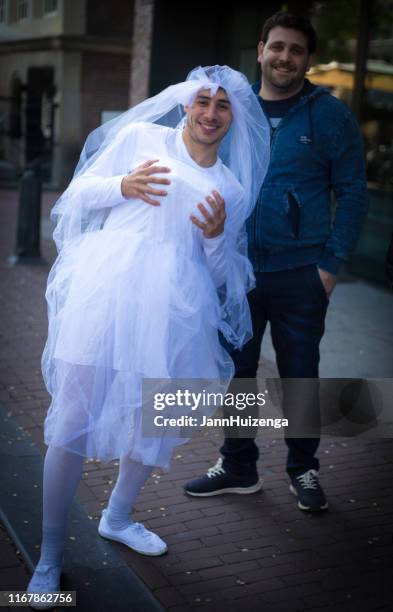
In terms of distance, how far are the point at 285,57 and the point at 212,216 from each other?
1.03 metres

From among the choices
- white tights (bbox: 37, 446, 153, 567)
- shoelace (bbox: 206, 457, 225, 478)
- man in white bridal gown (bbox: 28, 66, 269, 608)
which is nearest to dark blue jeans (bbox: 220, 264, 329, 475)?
shoelace (bbox: 206, 457, 225, 478)

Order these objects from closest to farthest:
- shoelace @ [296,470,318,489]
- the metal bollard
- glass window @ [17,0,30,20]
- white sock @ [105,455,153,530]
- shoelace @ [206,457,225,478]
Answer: white sock @ [105,455,153,530] < shoelace @ [296,470,318,489] < shoelace @ [206,457,225,478] < the metal bollard < glass window @ [17,0,30,20]

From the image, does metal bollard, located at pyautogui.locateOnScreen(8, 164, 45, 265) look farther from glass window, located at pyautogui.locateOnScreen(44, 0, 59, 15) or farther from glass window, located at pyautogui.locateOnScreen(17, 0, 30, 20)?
glass window, located at pyautogui.locateOnScreen(44, 0, 59, 15)

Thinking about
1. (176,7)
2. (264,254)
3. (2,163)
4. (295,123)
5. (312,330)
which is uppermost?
(176,7)

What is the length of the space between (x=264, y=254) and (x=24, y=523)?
1.60 meters

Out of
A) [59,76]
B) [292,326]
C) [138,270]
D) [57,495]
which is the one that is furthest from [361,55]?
[59,76]

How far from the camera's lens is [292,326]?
11.5 ft

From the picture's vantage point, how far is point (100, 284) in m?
2.66

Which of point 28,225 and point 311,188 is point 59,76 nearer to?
point 28,225

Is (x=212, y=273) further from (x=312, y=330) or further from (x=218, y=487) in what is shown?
(x=218, y=487)

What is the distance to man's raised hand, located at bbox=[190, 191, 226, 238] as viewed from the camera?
2664 millimetres

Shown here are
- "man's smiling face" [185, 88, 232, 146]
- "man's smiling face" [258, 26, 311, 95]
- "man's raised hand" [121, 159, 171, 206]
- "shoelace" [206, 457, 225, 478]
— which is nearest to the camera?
"man's raised hand" [121, 159, 171, 206]

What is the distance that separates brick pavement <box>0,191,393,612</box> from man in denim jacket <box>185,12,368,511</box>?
9.8 inches

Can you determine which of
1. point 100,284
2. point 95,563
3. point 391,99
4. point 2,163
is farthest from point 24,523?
point 2,163
